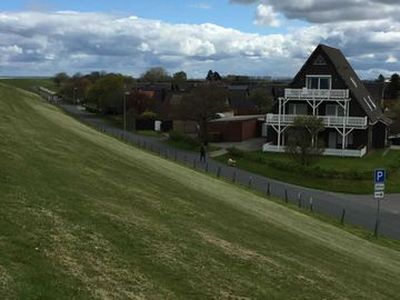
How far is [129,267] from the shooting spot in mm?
10570

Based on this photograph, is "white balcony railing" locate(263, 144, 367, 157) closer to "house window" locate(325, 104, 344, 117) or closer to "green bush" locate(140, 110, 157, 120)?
"house window" locate(325, 104, 344, 117)

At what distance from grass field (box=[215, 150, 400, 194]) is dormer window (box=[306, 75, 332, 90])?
8.48 metres

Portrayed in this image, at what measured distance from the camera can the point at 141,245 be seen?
39.5ft

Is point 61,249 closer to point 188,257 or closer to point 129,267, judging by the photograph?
point 129,267

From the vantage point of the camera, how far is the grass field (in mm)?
49000

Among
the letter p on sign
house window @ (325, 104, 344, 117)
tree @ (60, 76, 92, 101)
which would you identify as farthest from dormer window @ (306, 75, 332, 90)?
tree @ (60, 76, 92, 101)

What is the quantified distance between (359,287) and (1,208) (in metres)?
7.94

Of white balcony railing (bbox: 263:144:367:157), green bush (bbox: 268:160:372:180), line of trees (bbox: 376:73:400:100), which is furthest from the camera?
line of trees (bbox: 376:73:400:100)

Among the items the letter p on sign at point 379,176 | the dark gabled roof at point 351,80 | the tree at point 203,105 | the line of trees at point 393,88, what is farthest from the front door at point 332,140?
the line of trees at point 393,88

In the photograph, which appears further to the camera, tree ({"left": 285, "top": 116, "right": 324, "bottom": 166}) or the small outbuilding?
the small outbuilding

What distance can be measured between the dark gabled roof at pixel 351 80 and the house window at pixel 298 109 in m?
A: 4.53

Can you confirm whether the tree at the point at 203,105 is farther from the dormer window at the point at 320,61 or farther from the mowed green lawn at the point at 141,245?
the mowed green lawn at the point at 141,245

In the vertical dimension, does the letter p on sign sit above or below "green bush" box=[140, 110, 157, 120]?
above

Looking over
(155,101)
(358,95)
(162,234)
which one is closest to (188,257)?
(162,234)
